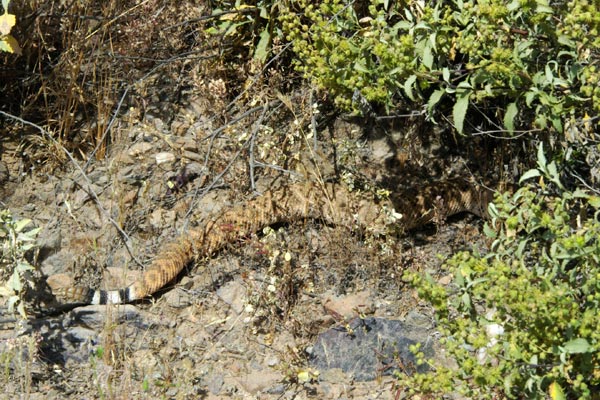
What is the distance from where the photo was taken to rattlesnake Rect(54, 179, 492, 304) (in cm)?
512

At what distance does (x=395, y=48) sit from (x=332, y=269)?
1.57m

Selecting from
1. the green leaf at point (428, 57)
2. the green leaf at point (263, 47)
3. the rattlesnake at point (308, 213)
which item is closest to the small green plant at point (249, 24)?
the green leaf at point (263, 47)

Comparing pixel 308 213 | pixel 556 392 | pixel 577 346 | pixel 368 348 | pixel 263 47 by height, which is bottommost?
pixel 368 348

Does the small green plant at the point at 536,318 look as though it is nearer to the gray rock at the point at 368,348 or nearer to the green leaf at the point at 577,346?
the green leaf at the point at 577,346

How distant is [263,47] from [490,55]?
2.07 metres

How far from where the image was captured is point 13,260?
15.6ft

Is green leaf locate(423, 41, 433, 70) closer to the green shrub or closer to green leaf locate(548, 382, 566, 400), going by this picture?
the green shrub

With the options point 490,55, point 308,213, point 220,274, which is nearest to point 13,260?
point 220,274

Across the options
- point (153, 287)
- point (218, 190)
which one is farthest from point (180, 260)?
point (218, 190)

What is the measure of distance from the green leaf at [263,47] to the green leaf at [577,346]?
3.25 m

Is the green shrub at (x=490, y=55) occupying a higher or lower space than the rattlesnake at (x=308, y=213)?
higher

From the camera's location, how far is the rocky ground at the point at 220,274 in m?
4.52

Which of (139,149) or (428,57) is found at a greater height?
(428,57)

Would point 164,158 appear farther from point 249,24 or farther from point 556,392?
point 556,392
